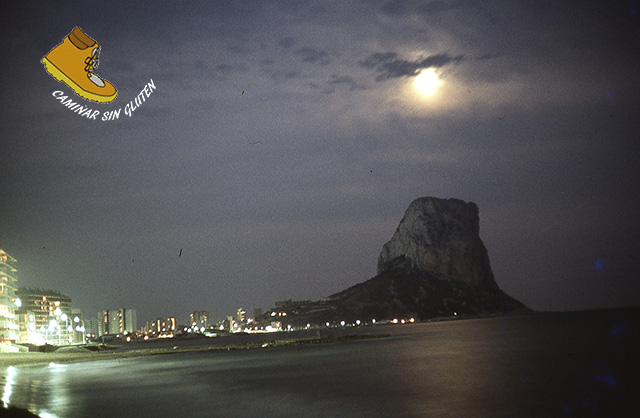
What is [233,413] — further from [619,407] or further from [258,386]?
[619,407]

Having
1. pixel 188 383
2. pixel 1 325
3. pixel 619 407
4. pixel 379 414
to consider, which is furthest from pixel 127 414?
pixel 1 325

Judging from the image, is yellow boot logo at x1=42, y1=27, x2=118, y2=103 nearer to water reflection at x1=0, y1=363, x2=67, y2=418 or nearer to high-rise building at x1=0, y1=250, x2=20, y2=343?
water reflection at x1=0, y1=363, x2=67, y2=418

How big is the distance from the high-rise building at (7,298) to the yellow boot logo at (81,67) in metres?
118

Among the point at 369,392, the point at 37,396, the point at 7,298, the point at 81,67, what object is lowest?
the point at 369,392

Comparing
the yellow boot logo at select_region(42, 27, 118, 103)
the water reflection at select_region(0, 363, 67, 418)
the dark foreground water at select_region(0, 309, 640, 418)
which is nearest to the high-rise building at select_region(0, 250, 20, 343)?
the dark foreground water at select_region(0, 309, 640, 418)

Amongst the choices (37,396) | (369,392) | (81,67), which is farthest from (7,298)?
(81,67)

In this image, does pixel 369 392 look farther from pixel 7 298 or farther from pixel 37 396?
pixel 7 298

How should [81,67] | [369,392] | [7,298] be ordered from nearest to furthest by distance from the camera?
[81,67] < [369,392] < [7,298]

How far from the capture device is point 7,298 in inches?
5098

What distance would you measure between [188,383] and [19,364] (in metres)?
28.4

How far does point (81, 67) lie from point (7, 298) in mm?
132667

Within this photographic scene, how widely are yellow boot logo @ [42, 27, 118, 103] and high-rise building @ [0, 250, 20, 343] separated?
118472 mm

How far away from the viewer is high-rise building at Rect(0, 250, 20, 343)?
12206 centimetres

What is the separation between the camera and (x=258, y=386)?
4128 cm
